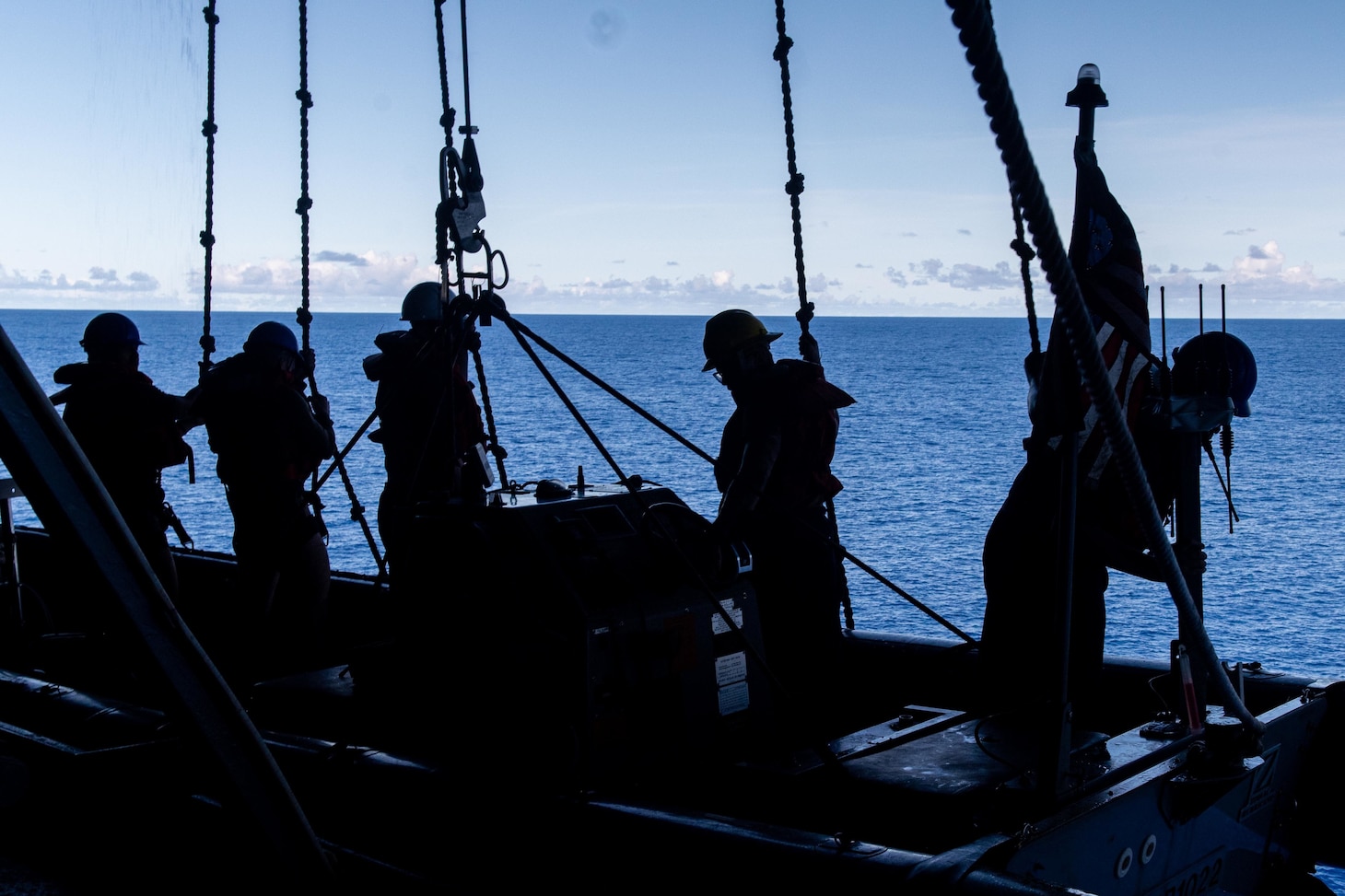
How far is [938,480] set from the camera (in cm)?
4384

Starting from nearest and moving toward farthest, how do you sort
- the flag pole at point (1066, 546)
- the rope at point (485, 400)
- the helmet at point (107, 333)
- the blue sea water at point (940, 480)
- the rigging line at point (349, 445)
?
the flag pole at point (1066, 546)
the rope at point (485, 400)
the rigging line at point (349, 445)
the helmet at point (107, 333)
the blue sea water at point (940, 480)

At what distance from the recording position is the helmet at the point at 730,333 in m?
6.04

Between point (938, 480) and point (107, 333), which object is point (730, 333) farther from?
point (938, 480)

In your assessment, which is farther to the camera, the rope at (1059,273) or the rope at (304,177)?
the rope at (304,177)

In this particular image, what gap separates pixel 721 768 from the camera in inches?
210

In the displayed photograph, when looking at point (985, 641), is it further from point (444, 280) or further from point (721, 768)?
point (444, 280)

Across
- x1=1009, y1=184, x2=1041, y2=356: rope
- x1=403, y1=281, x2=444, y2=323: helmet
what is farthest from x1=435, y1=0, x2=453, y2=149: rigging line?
x1=1009, y1=184, x2=1041, y2=356: rope

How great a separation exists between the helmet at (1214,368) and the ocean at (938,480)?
750 cm

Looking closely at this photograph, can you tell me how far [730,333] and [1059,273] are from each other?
9.27ft

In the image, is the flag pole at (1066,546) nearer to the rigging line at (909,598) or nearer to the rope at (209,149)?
the rigging line at (909,598)

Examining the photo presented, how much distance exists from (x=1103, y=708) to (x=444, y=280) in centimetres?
365

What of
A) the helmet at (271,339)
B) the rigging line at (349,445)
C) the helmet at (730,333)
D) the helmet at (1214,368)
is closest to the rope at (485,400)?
the rigging line at (349,445)

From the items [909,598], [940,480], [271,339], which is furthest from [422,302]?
[940,480]

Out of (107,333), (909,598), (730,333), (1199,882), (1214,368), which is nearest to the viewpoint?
(1214,368)
